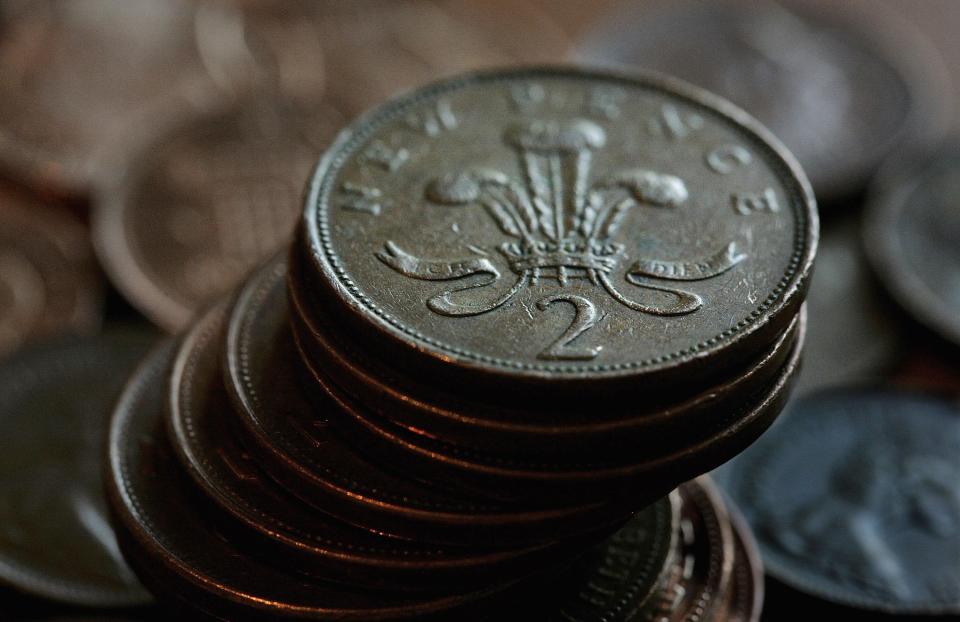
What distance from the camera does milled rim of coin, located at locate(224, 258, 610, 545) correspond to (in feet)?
4.46

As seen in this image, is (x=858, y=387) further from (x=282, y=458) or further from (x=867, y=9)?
(x=867, y=9)

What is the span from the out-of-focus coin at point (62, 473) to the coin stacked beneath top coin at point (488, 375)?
1.13 ft

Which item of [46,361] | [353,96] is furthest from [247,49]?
[46,361]

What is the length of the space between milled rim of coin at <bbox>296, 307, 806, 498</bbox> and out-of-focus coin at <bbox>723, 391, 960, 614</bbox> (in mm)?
630

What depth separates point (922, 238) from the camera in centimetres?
262

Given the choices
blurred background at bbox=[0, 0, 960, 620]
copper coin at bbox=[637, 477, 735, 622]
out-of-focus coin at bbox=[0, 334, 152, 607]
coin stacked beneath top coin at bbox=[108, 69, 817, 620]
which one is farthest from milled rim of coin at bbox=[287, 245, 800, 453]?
blurred background at bbox=[0, 0, 960, 620]

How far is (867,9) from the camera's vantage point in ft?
11.6

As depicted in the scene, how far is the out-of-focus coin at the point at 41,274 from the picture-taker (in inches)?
98.7

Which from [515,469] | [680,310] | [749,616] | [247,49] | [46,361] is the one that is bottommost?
[46,361]

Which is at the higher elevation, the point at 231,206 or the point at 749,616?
the point at 749,616

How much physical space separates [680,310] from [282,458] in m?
0.49

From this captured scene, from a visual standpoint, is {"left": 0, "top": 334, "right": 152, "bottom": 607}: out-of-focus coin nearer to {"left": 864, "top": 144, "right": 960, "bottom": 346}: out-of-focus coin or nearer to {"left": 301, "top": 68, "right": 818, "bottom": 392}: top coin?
{"left": 301, "top": 68, "right": 818, "bottom": 392}: top coin

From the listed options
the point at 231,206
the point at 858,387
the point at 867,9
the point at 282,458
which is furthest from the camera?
the point at 867,9

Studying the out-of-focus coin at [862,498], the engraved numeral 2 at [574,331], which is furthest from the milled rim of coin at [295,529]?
the out-of-focus coin at [862,498]
